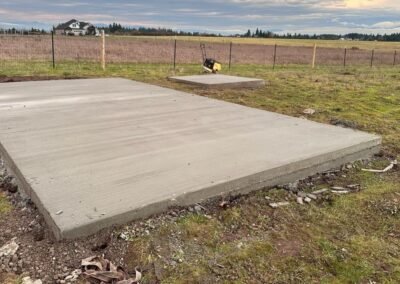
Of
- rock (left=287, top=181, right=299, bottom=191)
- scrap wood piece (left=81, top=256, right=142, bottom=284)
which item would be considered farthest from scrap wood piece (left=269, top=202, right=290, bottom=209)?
scrap wood piece (left=81, top=256, right=142, bottom=284)

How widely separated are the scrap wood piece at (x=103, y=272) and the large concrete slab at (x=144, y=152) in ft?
0.67

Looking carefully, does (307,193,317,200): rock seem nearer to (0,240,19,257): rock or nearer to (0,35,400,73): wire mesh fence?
(0,240,19,257): rock

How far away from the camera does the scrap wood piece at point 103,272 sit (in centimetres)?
195

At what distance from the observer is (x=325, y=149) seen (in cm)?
358

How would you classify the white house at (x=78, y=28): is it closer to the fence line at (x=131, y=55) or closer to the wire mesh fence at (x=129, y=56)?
the fence line at (x=131, y=55)

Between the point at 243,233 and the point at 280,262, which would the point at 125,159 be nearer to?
the point at 243,233

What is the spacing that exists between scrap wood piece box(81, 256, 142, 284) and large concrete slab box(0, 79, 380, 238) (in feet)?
0.67

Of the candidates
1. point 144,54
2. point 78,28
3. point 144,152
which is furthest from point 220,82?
point 78,28

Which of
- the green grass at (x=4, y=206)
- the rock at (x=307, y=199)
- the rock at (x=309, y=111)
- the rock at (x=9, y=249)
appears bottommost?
the rock at (x=9, y=249)

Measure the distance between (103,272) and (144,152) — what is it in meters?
1.44

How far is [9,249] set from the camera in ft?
7.18

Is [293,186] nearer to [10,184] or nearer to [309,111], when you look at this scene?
[10,184]

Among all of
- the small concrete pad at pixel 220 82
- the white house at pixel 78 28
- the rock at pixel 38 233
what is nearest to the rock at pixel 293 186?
the rock at pixel 38 233

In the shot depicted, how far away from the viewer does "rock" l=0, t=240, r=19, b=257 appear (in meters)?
2.15
